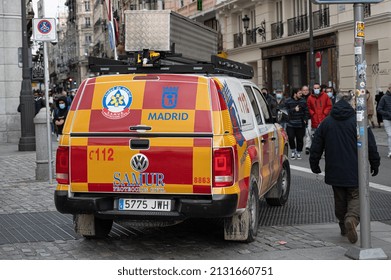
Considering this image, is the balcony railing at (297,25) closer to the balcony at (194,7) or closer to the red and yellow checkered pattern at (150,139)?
the balcony at (194,7)

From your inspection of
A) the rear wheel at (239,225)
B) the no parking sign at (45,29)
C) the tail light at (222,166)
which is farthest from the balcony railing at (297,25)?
the tail light at (222,166)

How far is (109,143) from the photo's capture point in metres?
6.68

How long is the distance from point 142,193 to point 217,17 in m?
37.8

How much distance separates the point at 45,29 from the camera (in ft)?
42.0

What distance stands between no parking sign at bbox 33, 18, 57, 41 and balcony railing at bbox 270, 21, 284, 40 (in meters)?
24.5

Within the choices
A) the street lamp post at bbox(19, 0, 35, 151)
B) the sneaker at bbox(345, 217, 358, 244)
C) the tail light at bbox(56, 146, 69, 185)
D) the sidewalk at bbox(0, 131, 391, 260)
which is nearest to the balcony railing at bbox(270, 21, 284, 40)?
the street lamp post at bbox(19, 0, 35, 151)

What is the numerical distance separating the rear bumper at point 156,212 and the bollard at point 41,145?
6243 millimetres

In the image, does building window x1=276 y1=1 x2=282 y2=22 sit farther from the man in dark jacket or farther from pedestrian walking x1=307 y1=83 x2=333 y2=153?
the man in dark jacket

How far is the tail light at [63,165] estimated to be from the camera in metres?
6.86

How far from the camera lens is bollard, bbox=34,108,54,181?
42.5ft

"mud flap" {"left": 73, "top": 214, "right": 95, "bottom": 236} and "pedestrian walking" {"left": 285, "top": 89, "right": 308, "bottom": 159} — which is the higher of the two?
"pedestrian walking" {"left": 285, "top": 89, "right": 308, "bottom": 159}

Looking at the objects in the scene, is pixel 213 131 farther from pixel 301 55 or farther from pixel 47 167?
pixel 301 55

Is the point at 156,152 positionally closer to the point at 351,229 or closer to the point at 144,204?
the point at 144,204

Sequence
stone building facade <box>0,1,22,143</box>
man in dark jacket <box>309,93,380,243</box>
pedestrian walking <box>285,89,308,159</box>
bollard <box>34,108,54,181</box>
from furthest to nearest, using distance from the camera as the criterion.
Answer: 1. stone building facade <box>0,1,22,143</box>
2. pedestrian walking <box>285,89,308,159</box>
3. bollard <box>34,108,54,181</box>
4. man in dark jacket <box>309,93,380,243</box>
